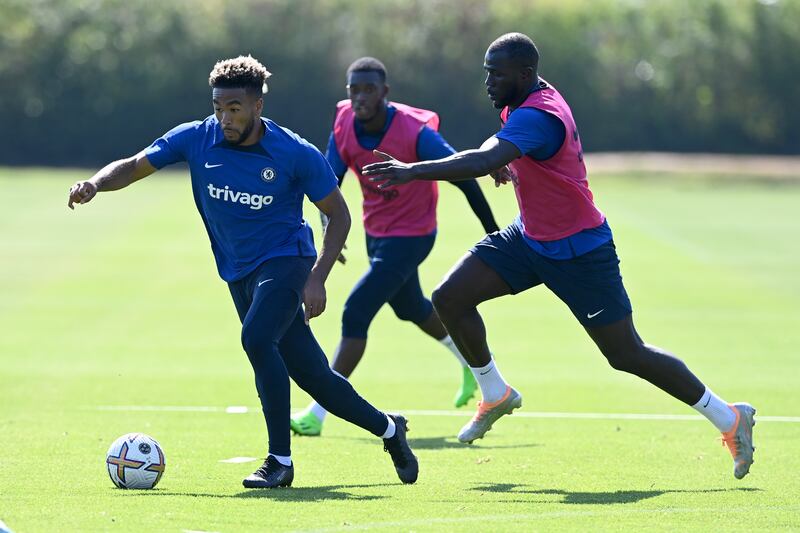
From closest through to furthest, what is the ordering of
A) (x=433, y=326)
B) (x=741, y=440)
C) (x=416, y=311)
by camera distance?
(x=741, y=440) → (x=416, y=311) → (x=433, y=326)

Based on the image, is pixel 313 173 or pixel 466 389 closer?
pixel 313 173

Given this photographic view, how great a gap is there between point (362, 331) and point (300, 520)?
3.92 meters

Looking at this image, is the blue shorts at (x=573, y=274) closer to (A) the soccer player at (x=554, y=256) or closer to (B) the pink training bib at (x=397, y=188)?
(A) the soccer player at (x=554, y=256)

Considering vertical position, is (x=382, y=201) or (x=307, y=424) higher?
(x=382, y=201)

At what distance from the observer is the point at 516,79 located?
8.64 metres

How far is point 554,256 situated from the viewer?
8906mm

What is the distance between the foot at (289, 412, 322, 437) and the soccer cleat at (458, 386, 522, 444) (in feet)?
4.61

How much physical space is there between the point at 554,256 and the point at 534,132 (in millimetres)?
973

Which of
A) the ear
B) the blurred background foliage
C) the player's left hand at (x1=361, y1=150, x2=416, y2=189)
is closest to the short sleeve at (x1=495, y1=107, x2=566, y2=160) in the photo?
the ear

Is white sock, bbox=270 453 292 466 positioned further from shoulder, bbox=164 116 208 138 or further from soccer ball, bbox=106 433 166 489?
shoulder, bbox=164 116 208 138

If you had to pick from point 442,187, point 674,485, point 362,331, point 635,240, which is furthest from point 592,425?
point 442,187

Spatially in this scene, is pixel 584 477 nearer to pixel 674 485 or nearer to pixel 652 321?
pixel 674 485

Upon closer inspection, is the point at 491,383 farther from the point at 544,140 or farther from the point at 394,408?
the point at 394,408

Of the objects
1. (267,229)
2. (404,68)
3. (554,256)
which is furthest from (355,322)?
(404,68)
